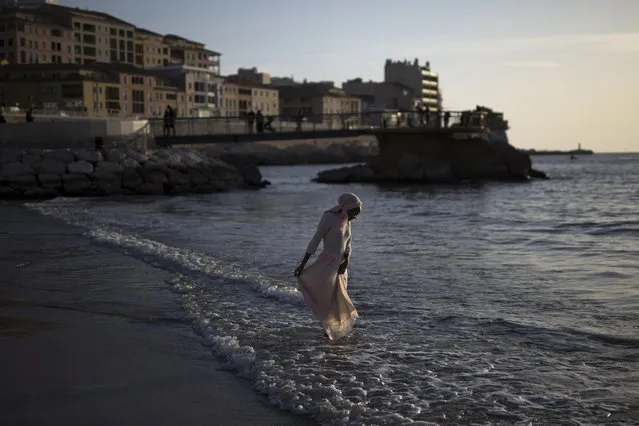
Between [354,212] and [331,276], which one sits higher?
[354,212]

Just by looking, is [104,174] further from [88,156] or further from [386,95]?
[386,95]

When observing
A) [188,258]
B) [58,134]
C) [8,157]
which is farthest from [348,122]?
[188,258]

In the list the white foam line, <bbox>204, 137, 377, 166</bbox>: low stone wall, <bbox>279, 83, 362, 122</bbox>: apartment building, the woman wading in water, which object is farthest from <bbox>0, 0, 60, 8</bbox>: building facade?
the woman wading in water

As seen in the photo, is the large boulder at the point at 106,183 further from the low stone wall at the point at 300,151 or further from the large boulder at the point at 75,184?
the low stone wall at the point at 300,151

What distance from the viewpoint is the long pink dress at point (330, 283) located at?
8.38 meters

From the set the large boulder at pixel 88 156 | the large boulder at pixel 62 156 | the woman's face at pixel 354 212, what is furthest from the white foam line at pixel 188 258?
the large boulder at pixel 88 156

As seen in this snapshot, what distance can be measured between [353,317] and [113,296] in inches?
148

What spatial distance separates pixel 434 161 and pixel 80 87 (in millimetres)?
52792

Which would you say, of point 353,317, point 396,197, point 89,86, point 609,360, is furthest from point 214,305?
point 89,86

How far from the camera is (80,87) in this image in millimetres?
94625

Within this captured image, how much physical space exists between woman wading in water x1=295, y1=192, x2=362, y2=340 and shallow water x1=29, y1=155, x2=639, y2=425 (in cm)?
22

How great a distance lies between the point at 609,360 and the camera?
7.63m

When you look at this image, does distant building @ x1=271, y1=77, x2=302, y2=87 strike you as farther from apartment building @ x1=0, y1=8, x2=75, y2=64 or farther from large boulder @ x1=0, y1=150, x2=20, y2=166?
large boulder @ x1=0, y1=150, x2=20, y2=166

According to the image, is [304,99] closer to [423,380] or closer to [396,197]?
[396,197]
